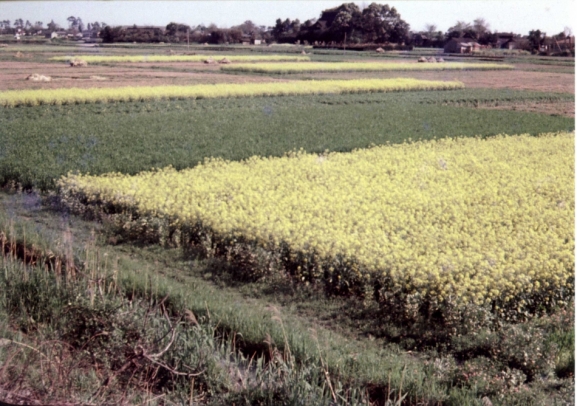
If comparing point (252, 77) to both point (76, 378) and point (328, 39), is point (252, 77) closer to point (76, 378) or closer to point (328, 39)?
point (328, 39)

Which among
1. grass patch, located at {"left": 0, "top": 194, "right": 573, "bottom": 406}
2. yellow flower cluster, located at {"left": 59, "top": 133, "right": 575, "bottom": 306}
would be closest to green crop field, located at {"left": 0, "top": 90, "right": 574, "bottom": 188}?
yellow flower cluster, located at {"left": 59, "top": 133, "right": 575, "bottom": 306}

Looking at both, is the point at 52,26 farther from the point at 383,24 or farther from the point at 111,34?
the point at 383,24

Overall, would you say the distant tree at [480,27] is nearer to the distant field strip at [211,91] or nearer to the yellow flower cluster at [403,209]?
the yellow flower cluster at [403,209]

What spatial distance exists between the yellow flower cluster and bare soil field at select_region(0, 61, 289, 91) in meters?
4.44

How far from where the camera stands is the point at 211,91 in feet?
70.7

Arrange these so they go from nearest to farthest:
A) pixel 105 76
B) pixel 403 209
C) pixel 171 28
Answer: pixel 403 209 < pixel 171 28 < pixel 105 76

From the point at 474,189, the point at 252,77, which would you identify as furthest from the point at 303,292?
the point at 252,77


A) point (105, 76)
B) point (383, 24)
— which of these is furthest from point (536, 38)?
point (105, 76)

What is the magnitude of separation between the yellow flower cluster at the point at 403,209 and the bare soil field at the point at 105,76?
175 inches

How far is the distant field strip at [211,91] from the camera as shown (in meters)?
14.7

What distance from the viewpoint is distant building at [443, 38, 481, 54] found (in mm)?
7410

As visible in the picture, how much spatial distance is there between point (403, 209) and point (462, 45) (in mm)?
2241

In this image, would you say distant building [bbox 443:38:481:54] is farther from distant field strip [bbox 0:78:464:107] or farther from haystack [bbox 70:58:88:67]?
haystack [bbox 70:58:88:67]

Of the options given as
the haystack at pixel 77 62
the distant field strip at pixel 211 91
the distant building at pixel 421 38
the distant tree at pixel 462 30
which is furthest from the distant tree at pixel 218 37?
the haystack at pixel 77 62
